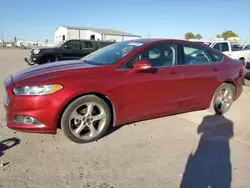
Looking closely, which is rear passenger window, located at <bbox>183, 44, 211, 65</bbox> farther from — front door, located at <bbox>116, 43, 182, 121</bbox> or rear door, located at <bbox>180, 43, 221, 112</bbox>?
front door, located at <bbox>116, 43, 182, 121</bbox>

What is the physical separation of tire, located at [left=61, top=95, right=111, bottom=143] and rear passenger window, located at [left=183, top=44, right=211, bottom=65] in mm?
1907

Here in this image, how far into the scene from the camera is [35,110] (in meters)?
3.10

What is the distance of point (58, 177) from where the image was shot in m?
2.56

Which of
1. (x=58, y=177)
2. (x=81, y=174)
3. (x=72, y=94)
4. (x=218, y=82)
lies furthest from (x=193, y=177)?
(x=218, y=82)

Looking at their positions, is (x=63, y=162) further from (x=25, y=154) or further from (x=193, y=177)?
(x=193, y=177)

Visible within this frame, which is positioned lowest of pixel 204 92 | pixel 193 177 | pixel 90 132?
pixel 193 177

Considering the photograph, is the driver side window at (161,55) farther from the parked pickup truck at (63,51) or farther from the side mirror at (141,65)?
the parked pickup truck at (63,51)

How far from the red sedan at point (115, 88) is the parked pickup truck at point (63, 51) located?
937 centimetres

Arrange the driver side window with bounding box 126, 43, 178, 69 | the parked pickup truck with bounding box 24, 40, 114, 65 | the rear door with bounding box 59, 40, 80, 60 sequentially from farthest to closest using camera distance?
the rear door with bounding box 59, 40, 80, 60
the parked pickup truck with bounding box 24, 40, 114, 65
the driver side window with bounding box 126, 43, 178, 69

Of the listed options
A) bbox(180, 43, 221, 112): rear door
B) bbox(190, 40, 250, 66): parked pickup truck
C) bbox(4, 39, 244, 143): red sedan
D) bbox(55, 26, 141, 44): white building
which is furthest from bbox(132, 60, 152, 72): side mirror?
bbox(55, 26, 141, 44): white building

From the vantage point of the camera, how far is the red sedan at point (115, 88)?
3137 millimetres

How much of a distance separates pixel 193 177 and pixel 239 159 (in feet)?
2.88

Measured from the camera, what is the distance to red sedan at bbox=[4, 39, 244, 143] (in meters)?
3.14

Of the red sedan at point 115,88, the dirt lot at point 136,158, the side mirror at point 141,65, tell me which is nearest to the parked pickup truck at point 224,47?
the red sedan at point 115,88
